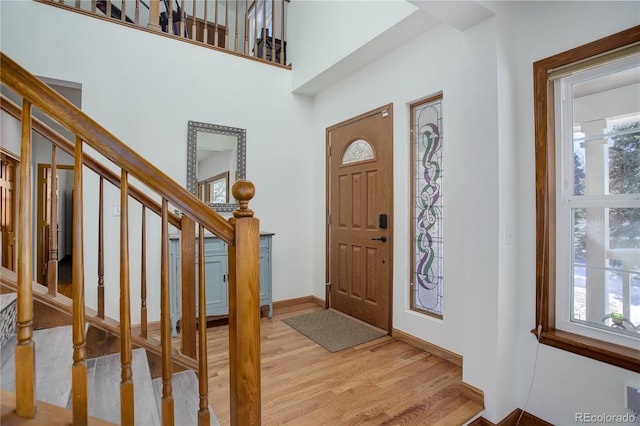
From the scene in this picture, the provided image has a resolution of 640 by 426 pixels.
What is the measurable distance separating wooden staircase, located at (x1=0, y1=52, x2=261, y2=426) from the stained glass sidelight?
1861 mm

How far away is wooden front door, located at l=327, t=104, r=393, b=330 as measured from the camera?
9.88 feet

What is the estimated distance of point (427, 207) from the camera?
272 cm

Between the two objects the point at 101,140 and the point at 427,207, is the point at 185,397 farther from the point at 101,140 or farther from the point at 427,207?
the point at 427,207

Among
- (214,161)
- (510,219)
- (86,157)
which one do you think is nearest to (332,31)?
(214,161)

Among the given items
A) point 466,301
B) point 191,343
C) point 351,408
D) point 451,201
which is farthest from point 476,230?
point 191,343

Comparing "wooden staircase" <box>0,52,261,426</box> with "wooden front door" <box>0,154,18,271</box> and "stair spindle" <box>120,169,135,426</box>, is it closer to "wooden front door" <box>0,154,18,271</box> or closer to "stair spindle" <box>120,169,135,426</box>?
"stair spindle" <box>120,169,135,426</box>

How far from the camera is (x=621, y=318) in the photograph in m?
1.64

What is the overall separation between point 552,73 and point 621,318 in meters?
1.35

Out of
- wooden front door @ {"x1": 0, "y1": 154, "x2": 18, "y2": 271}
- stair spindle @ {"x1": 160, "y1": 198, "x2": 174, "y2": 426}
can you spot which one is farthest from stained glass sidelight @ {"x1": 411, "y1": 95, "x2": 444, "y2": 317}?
wooden front door @ {"x1": 0, "y1": 154, "x2": 18, "y2": 271}

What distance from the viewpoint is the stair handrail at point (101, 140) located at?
87 centimetres

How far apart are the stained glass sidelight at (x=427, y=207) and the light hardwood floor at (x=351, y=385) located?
0.48m

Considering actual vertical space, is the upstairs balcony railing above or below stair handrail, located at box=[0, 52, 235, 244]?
above

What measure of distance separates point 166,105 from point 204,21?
1023 mm

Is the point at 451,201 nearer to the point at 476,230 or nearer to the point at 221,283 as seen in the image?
the point at 476,230
